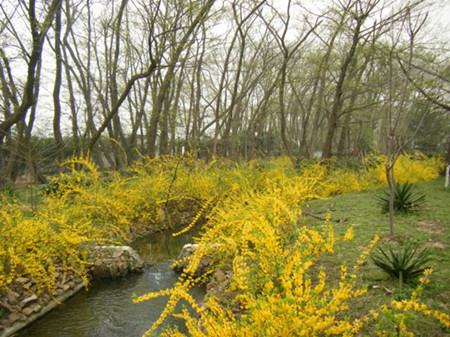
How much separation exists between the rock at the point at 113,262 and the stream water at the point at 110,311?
129 millimetres

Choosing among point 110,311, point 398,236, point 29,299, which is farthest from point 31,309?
point 398,236

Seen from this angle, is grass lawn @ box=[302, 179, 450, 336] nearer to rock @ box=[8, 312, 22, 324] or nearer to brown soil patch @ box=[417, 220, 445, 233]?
brown soil patch @ box=[417, 220, 445, 233]

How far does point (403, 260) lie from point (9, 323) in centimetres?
390

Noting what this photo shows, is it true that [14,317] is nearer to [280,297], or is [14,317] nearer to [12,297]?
[12,297]

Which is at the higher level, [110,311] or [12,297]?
[12,297]

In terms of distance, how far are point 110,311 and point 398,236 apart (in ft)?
11.7

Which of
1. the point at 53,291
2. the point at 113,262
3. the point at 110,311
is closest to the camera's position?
the point at 110,311

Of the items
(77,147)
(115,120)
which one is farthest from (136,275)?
(115,120)

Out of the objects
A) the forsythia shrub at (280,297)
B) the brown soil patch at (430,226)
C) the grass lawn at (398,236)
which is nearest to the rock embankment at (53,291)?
the forsythia shrub at (280,297)

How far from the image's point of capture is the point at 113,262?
5293 millimetres

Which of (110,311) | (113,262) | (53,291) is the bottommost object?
(110,311)

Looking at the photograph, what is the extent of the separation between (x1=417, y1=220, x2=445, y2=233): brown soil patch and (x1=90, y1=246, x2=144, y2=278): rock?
4029mm

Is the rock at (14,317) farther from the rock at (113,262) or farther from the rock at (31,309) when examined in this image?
the rock at (113,262)

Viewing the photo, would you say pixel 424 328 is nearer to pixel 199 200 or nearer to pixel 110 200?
pixel 110 200
